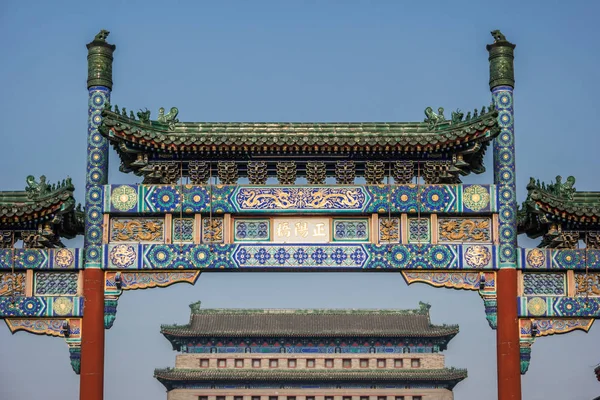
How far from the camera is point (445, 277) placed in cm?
1711

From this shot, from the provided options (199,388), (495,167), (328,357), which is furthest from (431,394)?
(495,167)

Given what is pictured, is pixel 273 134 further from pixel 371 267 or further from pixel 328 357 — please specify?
pixel 328 357

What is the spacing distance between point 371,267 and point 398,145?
6.16 feet

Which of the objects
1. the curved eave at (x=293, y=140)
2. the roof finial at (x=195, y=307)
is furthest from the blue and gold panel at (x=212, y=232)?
the roof finial at (x=195, y=307)

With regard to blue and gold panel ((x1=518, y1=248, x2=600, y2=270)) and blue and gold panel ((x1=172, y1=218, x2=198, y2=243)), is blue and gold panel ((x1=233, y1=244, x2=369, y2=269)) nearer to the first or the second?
blue and gold panel ((x1=172, y1=218, x2=198, y2=243))

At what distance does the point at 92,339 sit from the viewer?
55.6ft

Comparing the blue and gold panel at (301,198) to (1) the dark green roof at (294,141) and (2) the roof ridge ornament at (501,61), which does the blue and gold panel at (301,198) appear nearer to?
(1) the dark green roof at (294,141)

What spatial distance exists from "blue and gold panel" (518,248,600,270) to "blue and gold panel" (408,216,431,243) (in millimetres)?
1445

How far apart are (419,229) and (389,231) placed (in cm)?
46

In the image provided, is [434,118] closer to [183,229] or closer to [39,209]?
[183,229]

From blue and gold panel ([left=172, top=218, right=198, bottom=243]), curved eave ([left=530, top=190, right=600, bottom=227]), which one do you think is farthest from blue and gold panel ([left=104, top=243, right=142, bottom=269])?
curved eave ([left=530, top=190, right=600, bottom=227])

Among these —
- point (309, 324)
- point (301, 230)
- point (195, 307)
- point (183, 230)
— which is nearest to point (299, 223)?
point (301, 230)

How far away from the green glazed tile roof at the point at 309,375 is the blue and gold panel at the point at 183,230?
112ft

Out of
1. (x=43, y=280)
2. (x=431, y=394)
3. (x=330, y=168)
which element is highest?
(x=330, y=168)
